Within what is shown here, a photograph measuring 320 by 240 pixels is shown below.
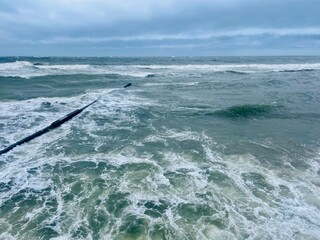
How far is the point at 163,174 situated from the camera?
471 inches

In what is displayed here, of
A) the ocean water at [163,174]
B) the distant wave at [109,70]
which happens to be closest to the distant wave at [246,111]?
the ocean water at [163,174]

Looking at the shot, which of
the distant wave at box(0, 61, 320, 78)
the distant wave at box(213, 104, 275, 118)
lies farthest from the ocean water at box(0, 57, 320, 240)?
the distant wave at box(0, 61, 320, 78)

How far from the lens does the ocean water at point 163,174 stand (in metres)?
8.59

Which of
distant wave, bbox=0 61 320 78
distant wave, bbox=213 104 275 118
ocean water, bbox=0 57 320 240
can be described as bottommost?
distant wave, bbox=0 61 320 78

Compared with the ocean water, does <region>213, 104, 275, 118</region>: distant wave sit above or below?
above

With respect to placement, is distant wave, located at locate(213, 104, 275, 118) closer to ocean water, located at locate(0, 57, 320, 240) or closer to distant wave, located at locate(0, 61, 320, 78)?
ocean water, located at locate(0, 57, 320, 240)

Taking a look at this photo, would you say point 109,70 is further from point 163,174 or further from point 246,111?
point 163,174

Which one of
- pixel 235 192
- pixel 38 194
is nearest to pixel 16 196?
pixel 38 194

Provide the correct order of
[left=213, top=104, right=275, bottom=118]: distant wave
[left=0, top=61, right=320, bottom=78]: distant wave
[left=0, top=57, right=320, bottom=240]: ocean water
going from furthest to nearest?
[left=0, top=61, right=320, bottom=78]: distant wave, [left=213, top=104, right=275, bottom=118]: distant wave, [left=0, top=57, right=320, bottom=240]: ocean water

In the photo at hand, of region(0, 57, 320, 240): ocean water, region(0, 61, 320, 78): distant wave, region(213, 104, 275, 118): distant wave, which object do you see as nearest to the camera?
region(0, 57, 320, 240): ocean water

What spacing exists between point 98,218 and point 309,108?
71.9 ft

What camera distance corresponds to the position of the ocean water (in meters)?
8.59

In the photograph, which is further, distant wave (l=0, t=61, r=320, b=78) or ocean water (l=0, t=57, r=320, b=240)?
distant wave (l=0, t=61, r=320, b=78)

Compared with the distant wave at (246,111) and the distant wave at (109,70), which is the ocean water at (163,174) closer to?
→ the distant wave at (246,111)
